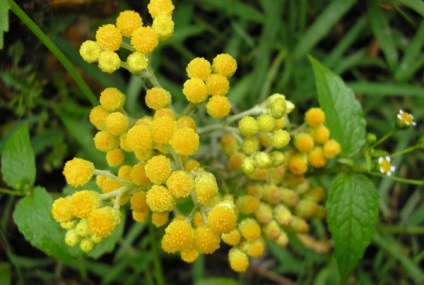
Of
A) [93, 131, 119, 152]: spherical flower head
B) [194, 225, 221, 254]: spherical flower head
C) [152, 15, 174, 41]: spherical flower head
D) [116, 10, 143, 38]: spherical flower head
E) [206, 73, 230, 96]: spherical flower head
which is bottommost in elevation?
[194, 225, 221, 254]: spherical flower head

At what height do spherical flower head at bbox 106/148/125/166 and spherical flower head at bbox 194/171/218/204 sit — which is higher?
spherical flower head at bbox 106/148/125/166

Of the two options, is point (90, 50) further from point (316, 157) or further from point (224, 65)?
point (316, 157)

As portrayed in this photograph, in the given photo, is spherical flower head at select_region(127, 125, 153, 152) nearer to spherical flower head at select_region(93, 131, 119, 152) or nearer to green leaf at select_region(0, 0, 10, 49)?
spherical flower head at select_region(93, 131, 119, 152)

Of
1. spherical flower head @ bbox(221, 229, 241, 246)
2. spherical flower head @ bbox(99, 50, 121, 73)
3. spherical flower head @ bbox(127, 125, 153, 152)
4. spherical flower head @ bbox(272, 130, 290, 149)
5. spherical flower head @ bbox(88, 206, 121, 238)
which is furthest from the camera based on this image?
spherical flower head @ bbox(221, 229, 241, 246)

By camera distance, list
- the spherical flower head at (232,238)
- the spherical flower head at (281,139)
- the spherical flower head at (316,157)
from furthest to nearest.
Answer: the spherical flower head at (316,157) → the spherical flower head at (232,238) → the spherical flower head at (281,139)

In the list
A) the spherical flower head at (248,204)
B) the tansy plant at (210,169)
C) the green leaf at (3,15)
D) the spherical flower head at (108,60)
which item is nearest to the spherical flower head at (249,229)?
the tansy plant at (210,169)

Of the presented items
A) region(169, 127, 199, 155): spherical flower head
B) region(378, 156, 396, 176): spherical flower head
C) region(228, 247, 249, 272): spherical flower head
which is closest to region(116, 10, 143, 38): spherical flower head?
region(169, 127, 199, 155): spherical flower head

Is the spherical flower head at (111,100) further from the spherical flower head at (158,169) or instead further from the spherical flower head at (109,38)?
the spherical flower head at (158,169)

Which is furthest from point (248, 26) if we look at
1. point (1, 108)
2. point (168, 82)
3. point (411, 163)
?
point (1, 108)
